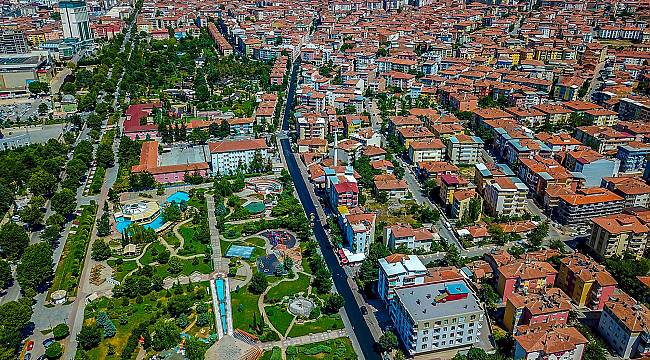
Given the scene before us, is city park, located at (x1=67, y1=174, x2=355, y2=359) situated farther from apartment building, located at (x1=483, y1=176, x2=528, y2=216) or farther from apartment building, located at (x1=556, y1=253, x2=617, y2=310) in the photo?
apartment building, located at (x1=483, y1=176, x2=528, y2=216)

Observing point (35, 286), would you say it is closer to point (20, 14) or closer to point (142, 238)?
point (142, 238)

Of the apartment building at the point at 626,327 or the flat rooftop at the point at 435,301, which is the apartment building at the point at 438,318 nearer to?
the flat rooftop at the point at 435,301

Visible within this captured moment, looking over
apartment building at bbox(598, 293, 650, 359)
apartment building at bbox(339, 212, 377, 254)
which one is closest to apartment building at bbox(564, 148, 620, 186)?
apartment building at bbox(598, 293, 650, 359)

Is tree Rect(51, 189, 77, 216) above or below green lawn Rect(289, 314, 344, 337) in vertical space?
above

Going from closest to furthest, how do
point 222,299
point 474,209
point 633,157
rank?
point 222,299 < point 474,209 < point 633,157

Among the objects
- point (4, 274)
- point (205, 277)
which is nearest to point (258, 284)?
point (205, 277)

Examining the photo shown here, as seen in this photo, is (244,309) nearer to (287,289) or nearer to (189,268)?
(287,289)
